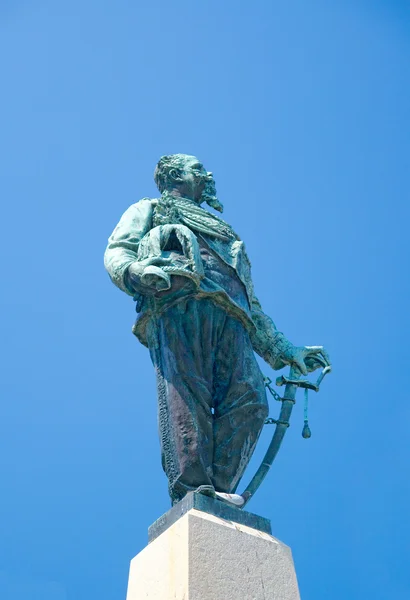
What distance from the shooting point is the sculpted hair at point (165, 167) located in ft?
21.2

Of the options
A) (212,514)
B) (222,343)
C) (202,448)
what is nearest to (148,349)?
(222,343)

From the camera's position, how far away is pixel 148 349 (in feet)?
19.1

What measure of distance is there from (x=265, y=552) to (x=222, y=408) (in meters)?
1.04

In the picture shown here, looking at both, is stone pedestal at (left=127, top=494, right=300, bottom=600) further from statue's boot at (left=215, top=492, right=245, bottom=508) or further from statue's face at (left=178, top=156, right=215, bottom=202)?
statue's face at (left=178, top=156, right=215, bottom=202)

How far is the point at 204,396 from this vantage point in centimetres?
533

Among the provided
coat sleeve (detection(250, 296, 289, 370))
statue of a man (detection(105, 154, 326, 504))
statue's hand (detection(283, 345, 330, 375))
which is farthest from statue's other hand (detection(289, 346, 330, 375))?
statue of a man (detection(105, 154, 326, 504))

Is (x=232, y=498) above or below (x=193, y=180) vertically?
below

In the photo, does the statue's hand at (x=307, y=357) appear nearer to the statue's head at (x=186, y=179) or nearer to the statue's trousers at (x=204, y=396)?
the statue's trousers at (x=204, y=396)

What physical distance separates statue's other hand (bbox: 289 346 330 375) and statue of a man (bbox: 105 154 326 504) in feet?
1.59

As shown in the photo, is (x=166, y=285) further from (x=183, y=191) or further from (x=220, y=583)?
(x=220, y=583)

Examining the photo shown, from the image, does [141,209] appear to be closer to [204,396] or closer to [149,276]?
[149,276]

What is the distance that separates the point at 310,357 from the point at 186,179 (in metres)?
1.66

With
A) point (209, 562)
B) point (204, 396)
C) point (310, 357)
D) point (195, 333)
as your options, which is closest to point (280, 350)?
point (310, 357)

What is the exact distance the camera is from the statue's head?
642 centimetres
